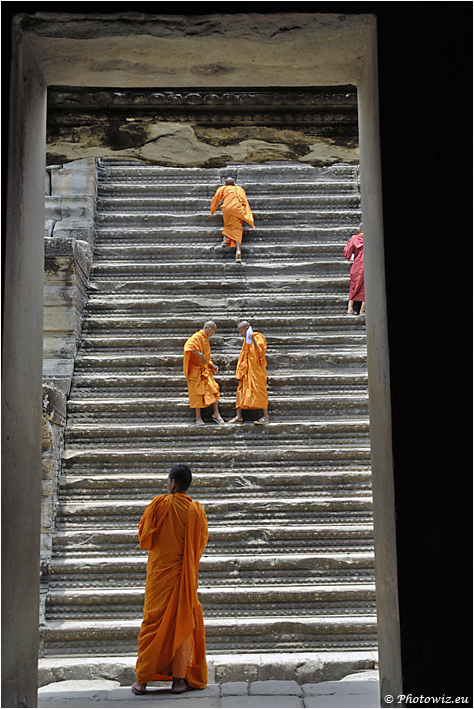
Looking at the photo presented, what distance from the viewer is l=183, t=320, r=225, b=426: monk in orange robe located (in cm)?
769

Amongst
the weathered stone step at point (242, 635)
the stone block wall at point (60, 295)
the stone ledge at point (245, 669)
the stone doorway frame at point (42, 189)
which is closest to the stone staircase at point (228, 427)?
the weathered stone step at point (242, 635)

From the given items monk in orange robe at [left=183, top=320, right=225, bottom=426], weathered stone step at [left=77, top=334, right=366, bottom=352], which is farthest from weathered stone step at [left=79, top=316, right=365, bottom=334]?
monk in orange robe at [left=183, top=320, right=225, bottom=426]

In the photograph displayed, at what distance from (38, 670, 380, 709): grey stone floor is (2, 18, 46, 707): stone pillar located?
1972mm

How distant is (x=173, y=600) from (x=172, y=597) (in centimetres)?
2

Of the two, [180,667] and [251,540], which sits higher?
[251,540]

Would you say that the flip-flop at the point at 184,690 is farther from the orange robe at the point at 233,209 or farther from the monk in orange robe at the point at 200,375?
the orange robe at the point at 233,209

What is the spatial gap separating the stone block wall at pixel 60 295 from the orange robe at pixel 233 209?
2136mm

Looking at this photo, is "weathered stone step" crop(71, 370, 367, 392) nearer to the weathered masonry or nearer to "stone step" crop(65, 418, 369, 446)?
the weathered masonry

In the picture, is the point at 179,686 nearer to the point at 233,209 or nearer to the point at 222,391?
the point at 222,391

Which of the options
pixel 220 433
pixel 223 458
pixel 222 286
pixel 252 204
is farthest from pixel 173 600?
pixel 252 204

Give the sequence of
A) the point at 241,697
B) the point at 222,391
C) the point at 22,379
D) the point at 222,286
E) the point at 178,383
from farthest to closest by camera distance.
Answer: the point at 222,286
the point at 222,391
the point at 178,383
the point at 241,697
the point at 22,379

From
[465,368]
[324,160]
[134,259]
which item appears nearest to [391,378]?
[465,368]

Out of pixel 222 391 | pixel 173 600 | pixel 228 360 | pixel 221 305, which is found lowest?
pixel 173 600

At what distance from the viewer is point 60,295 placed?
27.4 ft
